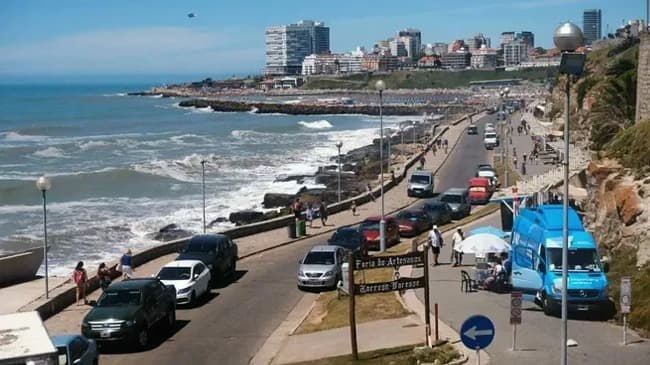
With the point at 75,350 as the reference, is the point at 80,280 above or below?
below

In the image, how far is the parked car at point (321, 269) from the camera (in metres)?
23.5

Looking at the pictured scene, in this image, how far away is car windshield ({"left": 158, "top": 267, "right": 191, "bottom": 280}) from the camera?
21703mm

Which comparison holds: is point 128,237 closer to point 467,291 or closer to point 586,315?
point 467,291

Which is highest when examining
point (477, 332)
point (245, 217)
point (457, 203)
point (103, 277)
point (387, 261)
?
point (387, 261)

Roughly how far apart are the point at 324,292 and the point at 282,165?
166 ft

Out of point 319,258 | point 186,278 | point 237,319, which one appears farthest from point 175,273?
point 319,258

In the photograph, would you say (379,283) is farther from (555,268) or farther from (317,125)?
(317,125)

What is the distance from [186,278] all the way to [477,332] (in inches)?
432

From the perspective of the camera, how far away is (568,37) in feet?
39.0

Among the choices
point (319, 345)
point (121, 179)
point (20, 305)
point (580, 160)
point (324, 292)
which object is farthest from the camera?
point (121, 179)

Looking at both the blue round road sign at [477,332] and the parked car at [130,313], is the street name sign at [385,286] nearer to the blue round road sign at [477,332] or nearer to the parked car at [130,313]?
the blue round road sign at [477,332]

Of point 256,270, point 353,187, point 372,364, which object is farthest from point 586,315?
point 353,187

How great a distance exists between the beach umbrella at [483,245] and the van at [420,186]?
80.5 ft

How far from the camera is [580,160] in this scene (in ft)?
144
